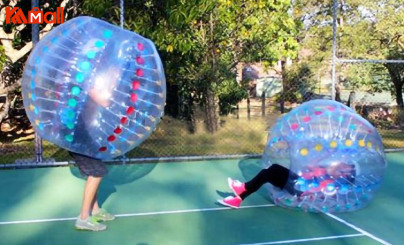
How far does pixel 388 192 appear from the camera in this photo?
22.7ft

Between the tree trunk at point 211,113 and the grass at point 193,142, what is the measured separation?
17cm

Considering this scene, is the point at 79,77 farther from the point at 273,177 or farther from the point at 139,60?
the point at 273,177

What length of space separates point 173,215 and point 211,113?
588 cm

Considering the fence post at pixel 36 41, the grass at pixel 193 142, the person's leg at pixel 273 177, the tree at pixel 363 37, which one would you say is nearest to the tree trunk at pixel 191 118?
the grass at pixel 193 142

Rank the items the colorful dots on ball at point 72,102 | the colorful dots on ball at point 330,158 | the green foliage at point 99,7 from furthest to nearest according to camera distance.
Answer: the green foliage at point 99,7 < the colorful dots on ball at point 330,158 < the colorful dots on ball at point 72,102

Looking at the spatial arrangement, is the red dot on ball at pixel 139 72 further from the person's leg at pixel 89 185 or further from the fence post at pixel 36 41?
the fence post at pixel 36 41

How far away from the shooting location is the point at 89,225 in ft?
16.4

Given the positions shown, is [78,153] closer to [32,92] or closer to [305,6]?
[32,92]

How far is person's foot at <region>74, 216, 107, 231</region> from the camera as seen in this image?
499cm

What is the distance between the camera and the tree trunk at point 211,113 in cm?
1078

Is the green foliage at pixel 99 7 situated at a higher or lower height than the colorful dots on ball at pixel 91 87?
higher

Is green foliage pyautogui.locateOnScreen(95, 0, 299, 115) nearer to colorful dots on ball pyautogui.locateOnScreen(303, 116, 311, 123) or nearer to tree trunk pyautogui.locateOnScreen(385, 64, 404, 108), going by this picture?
colorful dots on ball pyautogui.locateOnScreen(303, 116, 311, 123)

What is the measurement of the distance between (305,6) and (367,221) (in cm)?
1442

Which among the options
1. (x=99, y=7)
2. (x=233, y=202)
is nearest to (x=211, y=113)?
(x=99, y=7)
